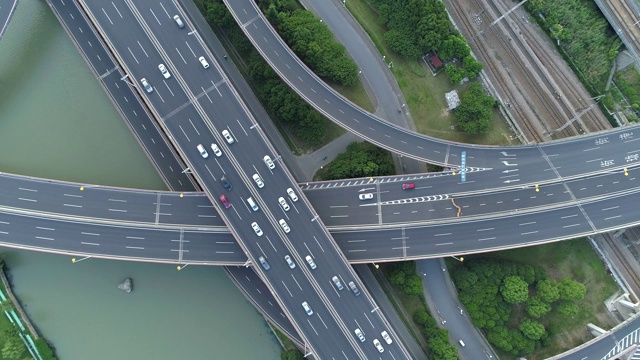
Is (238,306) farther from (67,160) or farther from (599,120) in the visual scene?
(599,120)

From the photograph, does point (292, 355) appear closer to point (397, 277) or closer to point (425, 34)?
point (397, 277)

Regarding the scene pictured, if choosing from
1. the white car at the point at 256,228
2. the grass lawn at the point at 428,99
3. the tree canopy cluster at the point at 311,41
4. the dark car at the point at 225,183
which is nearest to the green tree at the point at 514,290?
the grass lawn at the point at 428,99

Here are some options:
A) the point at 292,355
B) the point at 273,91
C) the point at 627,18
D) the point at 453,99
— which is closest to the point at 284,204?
the point at 273,91

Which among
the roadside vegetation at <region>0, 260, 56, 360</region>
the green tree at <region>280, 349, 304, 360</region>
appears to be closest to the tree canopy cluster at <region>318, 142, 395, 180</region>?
the green tree at <region>280, 349, 304, 360</region>

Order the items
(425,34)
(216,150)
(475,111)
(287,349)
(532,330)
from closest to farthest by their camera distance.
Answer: (216,150), (532,330), (287,349), (425,34), (475,111)

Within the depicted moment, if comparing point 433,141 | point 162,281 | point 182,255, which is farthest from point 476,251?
point 162,281

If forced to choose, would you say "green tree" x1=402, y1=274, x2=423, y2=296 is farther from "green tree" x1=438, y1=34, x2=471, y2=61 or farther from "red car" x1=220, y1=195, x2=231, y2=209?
"green tree" x1=438, y1=34, x2=471, y2=61
